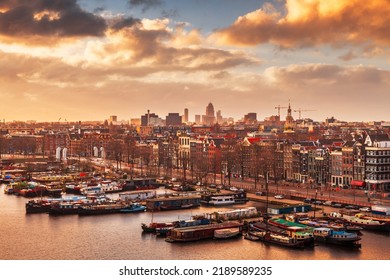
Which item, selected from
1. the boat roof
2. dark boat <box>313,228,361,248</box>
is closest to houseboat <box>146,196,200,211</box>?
the boat roof

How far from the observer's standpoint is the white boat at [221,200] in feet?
44.6

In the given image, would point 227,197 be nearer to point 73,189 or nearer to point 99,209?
point 99,209

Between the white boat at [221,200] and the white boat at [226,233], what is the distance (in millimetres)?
3330

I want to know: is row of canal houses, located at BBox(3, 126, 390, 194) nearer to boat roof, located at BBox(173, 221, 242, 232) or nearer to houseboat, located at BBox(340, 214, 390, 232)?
houseboat, located at BBox(340, 214, 390, 232)

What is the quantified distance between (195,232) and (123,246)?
1.23 m

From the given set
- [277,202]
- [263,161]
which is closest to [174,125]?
[263,161]

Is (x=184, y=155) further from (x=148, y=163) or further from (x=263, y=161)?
(x=263, y=161)

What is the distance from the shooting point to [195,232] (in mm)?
9867

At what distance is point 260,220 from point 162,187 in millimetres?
6039

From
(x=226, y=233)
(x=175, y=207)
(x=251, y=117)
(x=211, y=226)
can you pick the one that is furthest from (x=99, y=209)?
(x=251, y=117)

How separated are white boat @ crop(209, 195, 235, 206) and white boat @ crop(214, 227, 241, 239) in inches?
131

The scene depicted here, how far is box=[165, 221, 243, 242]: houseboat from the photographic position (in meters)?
9.71

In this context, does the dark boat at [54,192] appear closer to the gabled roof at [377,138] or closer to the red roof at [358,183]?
the red roof at [358,183]

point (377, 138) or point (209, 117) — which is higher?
point (209, 117)
